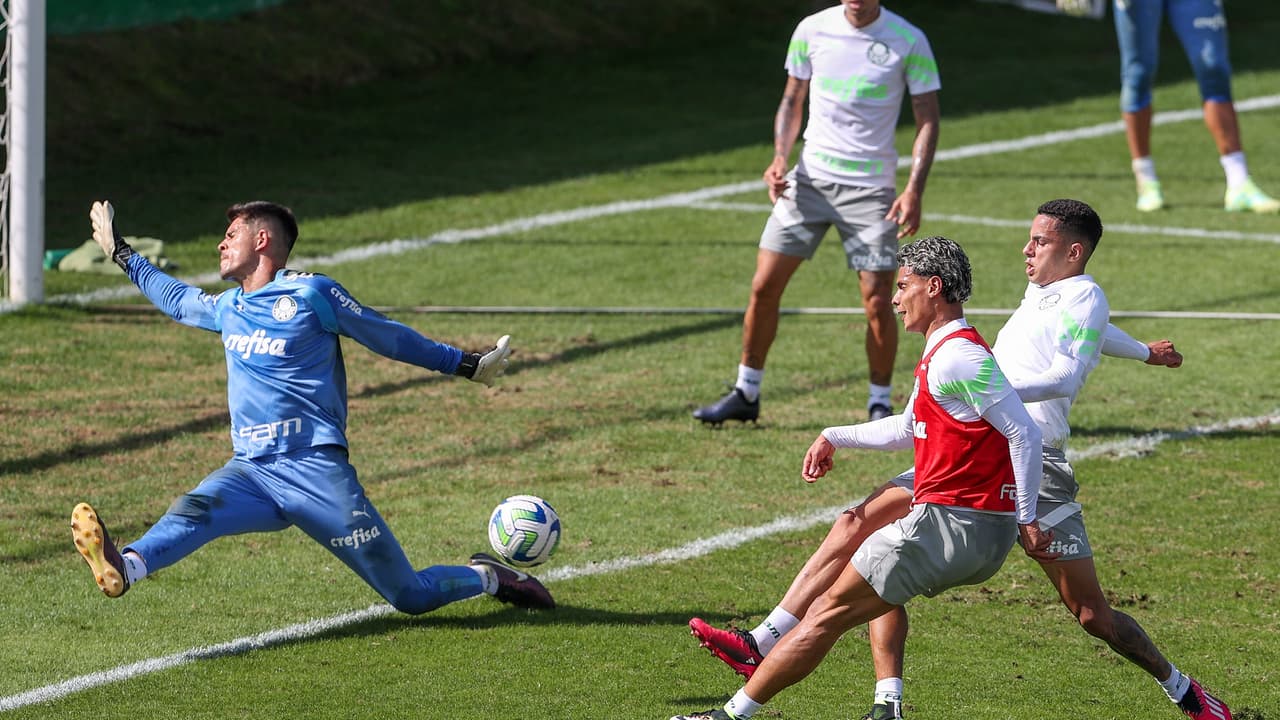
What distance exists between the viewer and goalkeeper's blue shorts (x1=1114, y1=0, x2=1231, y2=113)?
51.4 ft

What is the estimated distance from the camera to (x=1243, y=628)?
7.61 meters

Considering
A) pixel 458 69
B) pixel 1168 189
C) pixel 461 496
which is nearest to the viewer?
pixel 461 496

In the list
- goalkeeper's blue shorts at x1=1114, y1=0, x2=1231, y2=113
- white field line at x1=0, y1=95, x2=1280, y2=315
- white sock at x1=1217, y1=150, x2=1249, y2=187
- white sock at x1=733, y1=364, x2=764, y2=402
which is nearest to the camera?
white sock at x1=733, y1=364, x2=764, y2=402

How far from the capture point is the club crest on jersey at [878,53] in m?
10.3

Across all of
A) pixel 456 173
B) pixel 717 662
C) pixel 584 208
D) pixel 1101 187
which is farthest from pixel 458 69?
pixel 717 662

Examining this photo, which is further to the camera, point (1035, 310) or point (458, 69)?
point (458, 69)

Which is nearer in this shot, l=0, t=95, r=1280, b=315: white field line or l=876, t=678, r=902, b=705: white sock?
l=876, t=678, r=902, b=705: white sock

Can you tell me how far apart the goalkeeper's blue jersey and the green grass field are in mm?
868

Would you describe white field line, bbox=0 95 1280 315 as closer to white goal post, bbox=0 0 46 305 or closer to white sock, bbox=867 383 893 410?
white goal post, bbox=0 0 46 305

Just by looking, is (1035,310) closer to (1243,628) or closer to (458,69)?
(1243,628)

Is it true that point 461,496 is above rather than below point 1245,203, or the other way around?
below

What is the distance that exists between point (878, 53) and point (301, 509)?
470 centimetres

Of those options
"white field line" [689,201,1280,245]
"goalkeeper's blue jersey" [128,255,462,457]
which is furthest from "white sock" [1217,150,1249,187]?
"goalkeeper's blue jersey" [128,255,462,457]

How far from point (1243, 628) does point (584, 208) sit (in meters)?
9.80
